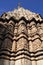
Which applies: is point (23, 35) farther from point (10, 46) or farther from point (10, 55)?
point (10, 55)

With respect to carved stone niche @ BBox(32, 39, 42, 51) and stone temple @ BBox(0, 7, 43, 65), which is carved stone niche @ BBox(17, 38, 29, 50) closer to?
stone temple @ BBox(0, 7, 43, 65)

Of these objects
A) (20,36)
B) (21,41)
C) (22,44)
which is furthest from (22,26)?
(22,44)

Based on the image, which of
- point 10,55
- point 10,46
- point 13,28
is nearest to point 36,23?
point 13,28

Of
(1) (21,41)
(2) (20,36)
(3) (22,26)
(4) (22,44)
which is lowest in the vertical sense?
(4) (22,44)

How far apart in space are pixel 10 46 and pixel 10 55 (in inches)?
17.3

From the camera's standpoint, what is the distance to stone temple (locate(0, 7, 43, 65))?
4.47 m

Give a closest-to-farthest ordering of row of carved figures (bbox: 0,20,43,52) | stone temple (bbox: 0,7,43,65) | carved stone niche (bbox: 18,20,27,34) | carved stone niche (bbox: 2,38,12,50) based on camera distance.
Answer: stone temple (bbox: 0,7,43,65) < carved stone niche (bbox: 2,38,12,50) < row of carved figures (bbox: 0,20,43,52) < carved stone niche (bbox: 18,20,27,34)

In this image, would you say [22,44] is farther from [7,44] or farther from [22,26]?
[22,26]

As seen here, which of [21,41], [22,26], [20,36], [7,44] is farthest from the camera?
[22,26]

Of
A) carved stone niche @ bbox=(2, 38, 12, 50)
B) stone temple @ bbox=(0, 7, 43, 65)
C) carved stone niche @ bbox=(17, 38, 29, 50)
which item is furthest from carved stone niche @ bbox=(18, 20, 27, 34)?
carved stone niche @ bbox=(2, 38, 12, 50)

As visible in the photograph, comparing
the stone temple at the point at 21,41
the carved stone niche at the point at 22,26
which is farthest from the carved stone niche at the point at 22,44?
the carved stone niche at the point at 22,26

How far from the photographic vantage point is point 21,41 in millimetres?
5051

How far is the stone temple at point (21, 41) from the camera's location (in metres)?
4.47

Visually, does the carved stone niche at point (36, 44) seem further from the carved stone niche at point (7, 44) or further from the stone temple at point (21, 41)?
the carved stone niche at point (7, 44)
